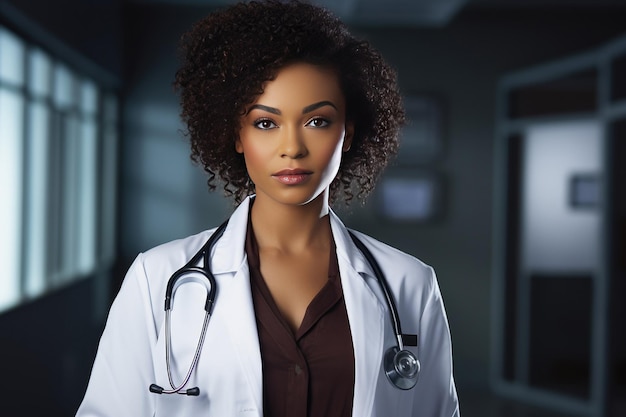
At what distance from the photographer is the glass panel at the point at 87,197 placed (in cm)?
509

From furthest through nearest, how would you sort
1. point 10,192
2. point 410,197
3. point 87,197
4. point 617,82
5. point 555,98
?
point 555,98 < point 410,197 < point 87,197 < point 617,82 < point 10,192

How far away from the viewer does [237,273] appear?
1211 mm

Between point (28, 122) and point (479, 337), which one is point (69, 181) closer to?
point (28, 122)

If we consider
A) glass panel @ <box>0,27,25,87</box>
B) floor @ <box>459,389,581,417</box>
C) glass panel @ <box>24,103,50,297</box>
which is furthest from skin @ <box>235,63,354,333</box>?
floor @ <box>459,389,581,417</box>

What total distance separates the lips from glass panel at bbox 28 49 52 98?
3126mm

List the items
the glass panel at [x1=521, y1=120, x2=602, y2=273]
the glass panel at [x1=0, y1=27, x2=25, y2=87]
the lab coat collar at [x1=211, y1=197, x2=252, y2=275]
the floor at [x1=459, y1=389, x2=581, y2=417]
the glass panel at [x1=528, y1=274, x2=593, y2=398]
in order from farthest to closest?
the glass panel at [x1=528, y1=274, x2=593, y2=398]
the glass panel at [x1=521, y1=120, x2=602, y2=273]
the floor at [x1=459, y1=389, x2=581, y2=417]
the glass panel at [x1=0, y1=27, x2=25, y2=87]
the lab coat collar at [x1=211, y1=197, x2=252, y2=275]

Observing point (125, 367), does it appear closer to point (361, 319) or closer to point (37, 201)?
point (361, 319)

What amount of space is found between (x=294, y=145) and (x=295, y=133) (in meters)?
0.02

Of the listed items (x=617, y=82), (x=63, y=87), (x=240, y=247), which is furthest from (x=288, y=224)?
(x=63, y=87)

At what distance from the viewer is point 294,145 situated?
44.3 inches

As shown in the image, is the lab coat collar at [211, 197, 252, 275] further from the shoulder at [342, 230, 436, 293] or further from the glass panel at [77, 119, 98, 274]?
the glass panel at [77, 119, 98, 274]

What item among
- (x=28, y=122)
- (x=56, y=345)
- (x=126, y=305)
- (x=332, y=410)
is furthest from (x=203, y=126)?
(x=56, y=345)

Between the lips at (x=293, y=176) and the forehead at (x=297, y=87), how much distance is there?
0.34 ft

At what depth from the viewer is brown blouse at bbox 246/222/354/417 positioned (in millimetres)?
1142
